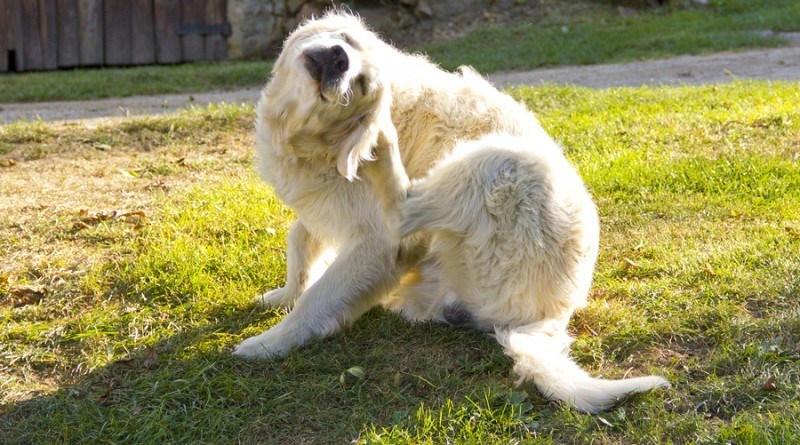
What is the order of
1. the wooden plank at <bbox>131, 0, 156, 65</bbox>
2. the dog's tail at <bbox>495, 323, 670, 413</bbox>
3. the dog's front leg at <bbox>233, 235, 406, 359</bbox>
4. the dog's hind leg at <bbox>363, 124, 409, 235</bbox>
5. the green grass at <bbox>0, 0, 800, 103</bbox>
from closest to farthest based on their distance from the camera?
the dog's tail at <bbox>495, 323, 670, 413</bbox>
the dog's hind leg at <bbox>363, 124, 409, 235</bbox>
the dog's front leg at <bbox>233, 235, 406, 359</bbox>
the green grass at <bbox>0, 0, 800, 103</bbox>
the wooden plank at <bbox>131, 0, 156, 65</bbox>

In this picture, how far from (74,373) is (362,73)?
1.95 metres

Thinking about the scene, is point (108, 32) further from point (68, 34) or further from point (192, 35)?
point (192, 35)

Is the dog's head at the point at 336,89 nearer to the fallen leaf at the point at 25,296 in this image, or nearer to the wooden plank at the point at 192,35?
the fallen leaf at the point at 25,296

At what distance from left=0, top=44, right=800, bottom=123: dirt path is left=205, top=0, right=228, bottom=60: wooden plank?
9.43 ft

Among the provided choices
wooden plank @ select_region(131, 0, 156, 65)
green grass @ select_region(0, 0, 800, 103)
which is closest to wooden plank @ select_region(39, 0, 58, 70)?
green grass @ select_region(0, 0, 800, 103)

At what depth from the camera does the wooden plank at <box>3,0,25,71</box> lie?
Result: 13336mm

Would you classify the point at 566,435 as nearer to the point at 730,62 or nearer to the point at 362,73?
the point at 362,73

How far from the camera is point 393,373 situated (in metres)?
3.96

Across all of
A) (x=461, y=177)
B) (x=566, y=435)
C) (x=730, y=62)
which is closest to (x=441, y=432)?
(x=566, y=435)

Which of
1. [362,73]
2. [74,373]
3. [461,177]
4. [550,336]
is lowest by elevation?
[74,373]

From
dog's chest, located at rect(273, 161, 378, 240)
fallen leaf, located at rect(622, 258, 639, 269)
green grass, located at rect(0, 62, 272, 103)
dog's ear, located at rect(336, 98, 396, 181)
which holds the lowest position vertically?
green grass, located at rect(0, 62, 272, 103)

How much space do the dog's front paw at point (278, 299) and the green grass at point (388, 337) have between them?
0.30 feet

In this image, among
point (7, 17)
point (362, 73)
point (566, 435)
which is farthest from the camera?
point (7, 17)

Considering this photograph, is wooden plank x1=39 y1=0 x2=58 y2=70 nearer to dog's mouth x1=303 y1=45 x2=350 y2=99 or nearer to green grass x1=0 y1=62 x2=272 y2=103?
green grass x1=0 y1=62 x2=272 y2=103
